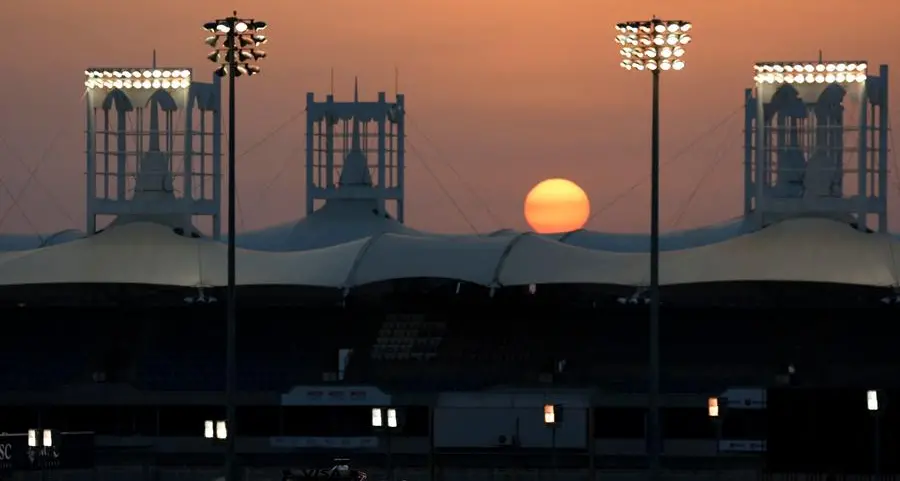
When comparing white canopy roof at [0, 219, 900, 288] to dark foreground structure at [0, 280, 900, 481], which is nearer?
dark foreground structure at [0, 280, 900, 481]

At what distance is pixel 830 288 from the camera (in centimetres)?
9438

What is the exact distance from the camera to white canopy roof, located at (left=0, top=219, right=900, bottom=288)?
315ft

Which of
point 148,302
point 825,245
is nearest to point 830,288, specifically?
point 825,245

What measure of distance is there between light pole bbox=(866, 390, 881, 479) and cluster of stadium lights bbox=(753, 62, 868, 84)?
42.3 metres

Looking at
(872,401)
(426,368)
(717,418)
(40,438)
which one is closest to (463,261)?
(426,368)

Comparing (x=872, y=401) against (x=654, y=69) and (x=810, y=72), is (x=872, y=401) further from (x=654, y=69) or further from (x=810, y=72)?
(x=810, y=72)

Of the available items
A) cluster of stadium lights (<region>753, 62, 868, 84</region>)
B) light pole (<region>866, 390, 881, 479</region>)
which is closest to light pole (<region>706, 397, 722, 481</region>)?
light pole (<region>866, 390, 881, 479</region>)

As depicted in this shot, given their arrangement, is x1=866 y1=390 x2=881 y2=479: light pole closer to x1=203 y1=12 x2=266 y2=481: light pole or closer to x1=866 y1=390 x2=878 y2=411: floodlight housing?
x1=866 y1=390 x2=878 y2=411: floodlight housing

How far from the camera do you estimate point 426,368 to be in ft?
333

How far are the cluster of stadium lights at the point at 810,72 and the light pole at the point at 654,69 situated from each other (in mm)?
41904

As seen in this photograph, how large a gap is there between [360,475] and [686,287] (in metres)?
35.1

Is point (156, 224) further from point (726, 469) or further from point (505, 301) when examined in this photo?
point (726, 469)

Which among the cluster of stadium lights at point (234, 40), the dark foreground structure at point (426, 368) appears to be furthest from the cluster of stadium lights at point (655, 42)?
the dark foreground structure at point (426, 368)

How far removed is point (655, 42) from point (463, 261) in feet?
137
